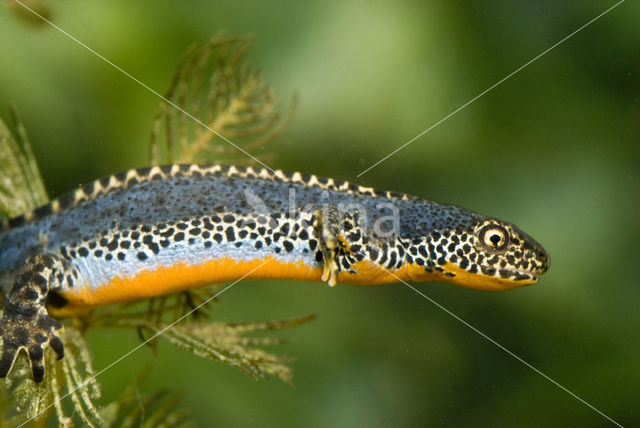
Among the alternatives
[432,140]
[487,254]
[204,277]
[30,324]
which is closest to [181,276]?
[204,277]

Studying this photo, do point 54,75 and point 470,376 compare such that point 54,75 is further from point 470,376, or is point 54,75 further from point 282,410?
point 470,376

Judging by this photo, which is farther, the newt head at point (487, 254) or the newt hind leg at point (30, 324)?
the newt head at point (487, 254)

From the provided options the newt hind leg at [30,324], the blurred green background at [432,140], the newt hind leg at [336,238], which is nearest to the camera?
the newt hind leg at [30,324]

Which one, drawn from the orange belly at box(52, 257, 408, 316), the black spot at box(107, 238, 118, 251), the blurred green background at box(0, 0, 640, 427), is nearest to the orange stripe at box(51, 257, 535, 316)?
the orange belly at box(52, 257, 408, 316)

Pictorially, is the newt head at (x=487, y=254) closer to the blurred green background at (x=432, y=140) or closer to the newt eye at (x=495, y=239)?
the newt eye at (x=495, y=239)

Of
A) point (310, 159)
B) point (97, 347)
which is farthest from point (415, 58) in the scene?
point (97, 347)

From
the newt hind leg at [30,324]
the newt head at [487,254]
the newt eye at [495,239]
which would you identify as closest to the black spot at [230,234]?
the newt hind leg at [30,324]

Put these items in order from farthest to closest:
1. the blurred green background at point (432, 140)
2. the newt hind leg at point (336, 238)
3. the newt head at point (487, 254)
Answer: the blurred green background at point (432, 140) < the newt head at point (487, 254) < the newt hind leg at point (336, 238)
